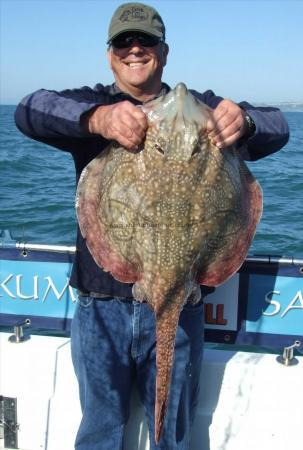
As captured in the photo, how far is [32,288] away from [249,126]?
2.13 meters

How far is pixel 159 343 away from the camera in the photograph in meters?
2.59

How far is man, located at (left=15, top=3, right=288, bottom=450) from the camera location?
2713mm

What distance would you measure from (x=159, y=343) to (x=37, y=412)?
166 cm

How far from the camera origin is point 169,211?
2336 mm

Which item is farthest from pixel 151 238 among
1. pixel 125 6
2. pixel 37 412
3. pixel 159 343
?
pixel 37 412

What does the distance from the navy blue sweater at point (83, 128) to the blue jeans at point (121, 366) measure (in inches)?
5.4

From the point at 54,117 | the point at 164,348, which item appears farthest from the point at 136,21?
the point at 164,348

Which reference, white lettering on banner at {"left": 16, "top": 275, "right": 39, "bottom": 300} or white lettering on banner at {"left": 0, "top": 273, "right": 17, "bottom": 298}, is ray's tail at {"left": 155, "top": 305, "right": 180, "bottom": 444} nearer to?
white lettering on banner at {"left": 16, "top": 275, "right": 39, "bottom": 300}

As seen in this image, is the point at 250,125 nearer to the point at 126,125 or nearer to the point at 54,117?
the point at 126,125

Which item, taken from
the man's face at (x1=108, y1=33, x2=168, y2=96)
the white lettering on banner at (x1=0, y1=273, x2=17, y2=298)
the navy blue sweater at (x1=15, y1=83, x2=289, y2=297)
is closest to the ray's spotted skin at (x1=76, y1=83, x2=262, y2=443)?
the navy blue sweater at (x1=15, y1=83, x2=289, y2=297)

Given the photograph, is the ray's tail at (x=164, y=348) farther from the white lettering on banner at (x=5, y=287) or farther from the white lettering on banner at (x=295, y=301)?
the white lettering on banner at (x=5, y=287)

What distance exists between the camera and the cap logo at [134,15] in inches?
111

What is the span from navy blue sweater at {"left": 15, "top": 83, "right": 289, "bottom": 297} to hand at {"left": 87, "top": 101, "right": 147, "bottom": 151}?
9.4 inches

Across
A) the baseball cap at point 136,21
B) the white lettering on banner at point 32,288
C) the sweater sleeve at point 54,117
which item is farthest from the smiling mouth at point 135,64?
the white lettering on banner at point 32,288
